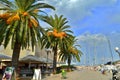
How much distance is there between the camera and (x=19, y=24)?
3159 cm

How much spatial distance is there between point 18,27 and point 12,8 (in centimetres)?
260

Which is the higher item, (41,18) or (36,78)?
(41,18)

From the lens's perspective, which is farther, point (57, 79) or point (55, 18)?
point (55, 18)

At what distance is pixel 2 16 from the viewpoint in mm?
32469

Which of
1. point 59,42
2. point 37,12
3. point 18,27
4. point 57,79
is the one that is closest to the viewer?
point 18,27

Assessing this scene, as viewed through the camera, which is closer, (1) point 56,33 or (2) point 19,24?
(2) point 19,24

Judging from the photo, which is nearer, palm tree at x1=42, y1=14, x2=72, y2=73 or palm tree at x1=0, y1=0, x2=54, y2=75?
palm tree at x1=0, y1=0, x2=54, y2=75

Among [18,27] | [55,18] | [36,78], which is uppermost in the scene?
[55,18]

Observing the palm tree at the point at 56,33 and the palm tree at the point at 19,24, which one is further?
the palm tree at the point at 56,33

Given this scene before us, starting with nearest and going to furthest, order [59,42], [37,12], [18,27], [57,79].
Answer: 1. [18,27]
2. [37,12]
3. [57,79]
4. [59,42]

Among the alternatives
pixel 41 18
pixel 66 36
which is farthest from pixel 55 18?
pixel 41 18

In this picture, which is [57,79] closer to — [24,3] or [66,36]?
[24,3]

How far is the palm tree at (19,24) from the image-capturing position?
31.3 meters

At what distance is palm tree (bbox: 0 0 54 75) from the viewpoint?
31.3 m
